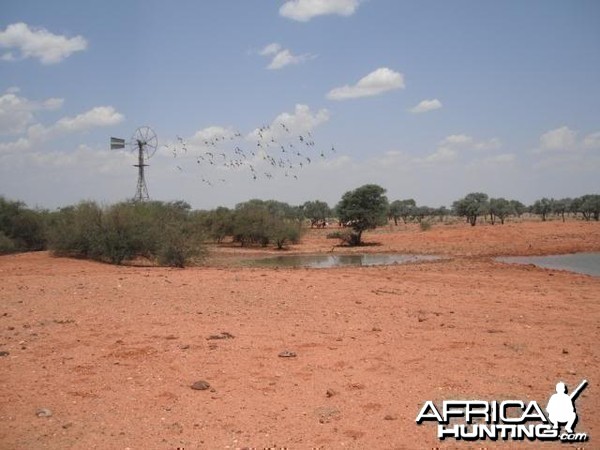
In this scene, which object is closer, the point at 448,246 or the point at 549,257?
the point at 549,257

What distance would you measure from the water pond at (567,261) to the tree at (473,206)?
41887mm

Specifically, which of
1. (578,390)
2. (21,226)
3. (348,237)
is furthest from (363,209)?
(578,390)

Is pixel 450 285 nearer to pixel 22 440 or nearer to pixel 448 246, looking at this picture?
pixel 22 440

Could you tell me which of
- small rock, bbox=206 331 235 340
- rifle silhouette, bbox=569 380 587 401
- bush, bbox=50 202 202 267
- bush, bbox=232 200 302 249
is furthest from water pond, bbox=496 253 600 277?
bush, bbox=232 200 302 249

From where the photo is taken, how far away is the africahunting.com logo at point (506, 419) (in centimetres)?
571

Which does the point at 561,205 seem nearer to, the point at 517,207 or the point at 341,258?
the point at 517,207

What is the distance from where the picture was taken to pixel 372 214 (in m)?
50.3

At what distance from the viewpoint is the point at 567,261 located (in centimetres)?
3123

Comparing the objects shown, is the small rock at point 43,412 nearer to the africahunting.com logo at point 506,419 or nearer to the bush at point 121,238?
the africahunting.com logo at point 506,419

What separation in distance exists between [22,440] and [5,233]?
3469 cm

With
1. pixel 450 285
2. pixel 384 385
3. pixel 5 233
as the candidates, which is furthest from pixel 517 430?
pixel 5 233

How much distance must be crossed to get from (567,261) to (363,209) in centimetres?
2206

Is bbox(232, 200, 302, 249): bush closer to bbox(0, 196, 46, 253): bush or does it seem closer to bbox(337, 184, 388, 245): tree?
bbox(337, 184, 388, 245): tree

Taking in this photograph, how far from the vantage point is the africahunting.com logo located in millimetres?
5711
